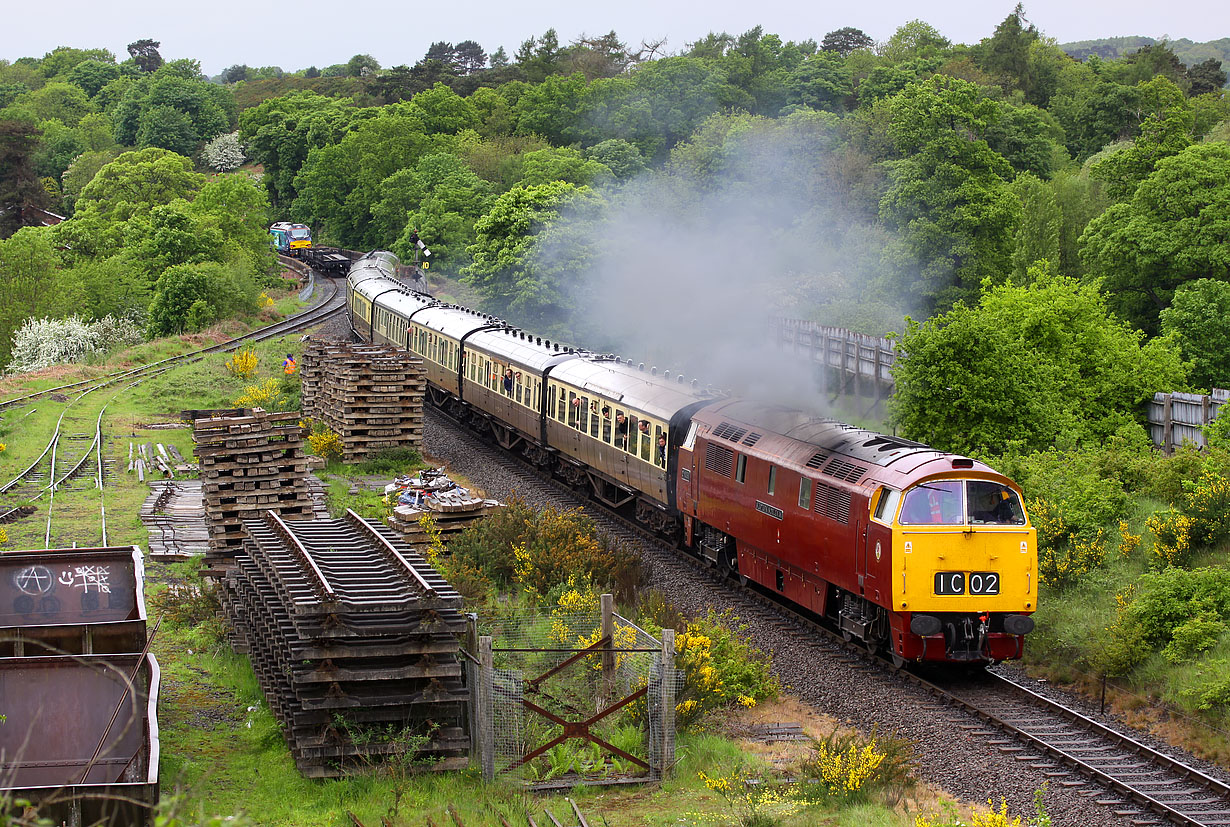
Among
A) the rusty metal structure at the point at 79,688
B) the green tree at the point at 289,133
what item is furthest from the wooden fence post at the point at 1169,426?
the green tree at the point at 289,133

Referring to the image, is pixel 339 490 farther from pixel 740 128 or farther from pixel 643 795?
pixel 740 128

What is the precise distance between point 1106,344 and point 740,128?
2983cm

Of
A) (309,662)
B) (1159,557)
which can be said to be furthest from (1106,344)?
(309,662)

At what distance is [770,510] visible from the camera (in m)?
15.9

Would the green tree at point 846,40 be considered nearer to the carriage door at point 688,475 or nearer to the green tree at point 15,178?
the green tree at point 15,178

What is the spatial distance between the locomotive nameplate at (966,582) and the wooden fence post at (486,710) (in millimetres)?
5385

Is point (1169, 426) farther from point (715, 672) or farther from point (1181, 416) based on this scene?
point (715, 672)

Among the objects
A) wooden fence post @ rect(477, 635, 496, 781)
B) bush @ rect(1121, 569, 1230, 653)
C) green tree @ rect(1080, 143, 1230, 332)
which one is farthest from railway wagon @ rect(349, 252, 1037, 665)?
green tree @ rect(1080, 143, 1230, 332)

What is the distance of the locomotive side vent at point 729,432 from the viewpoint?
17141 millimetres

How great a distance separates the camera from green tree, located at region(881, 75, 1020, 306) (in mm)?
40750

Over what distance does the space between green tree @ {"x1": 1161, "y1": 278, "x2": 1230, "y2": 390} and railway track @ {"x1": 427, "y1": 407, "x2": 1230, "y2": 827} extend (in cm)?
2058

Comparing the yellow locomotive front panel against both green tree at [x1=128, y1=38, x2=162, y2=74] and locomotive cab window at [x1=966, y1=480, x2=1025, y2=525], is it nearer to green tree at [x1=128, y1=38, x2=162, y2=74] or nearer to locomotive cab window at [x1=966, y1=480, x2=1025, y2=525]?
locomotive cab window at [x1=966, y1=480, x2=1025, y2=525]

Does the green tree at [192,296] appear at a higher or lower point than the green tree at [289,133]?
lower

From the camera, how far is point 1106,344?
26.1m
